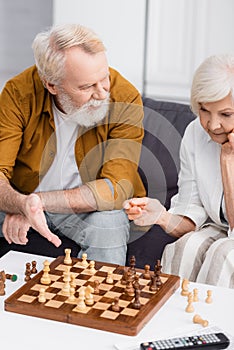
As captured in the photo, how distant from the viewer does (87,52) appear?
8.27ft

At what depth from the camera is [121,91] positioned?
266 cm

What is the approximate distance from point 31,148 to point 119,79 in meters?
0.40

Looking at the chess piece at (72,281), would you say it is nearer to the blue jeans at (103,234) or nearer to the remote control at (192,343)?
the remote control at (192,343)

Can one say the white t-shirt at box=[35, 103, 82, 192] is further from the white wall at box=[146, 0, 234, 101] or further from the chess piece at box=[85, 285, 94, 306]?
the white wall at box=[146, 0, 234, 101]

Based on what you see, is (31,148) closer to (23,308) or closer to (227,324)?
(23,308)

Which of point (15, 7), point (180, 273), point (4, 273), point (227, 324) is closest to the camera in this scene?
point (227, 324)

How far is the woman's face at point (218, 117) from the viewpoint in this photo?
2293mm

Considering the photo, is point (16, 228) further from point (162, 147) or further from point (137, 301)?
point (162, 147)

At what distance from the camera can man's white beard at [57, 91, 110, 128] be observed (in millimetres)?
2582

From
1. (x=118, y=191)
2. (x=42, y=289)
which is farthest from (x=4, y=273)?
(x=118, y=191)

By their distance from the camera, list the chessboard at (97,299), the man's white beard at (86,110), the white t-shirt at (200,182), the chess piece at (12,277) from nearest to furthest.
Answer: the chessboard at (97,299) < the chess piece at (12,277) < the white t-shirt at (200,182) < the man's white beard at (86,110)

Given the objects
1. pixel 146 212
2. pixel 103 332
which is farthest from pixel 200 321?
pixel 146 212

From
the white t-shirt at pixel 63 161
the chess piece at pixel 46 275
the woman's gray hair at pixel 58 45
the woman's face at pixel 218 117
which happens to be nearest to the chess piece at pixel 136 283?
the chess piece at pixel 46 275

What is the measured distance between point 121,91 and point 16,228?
630mm
